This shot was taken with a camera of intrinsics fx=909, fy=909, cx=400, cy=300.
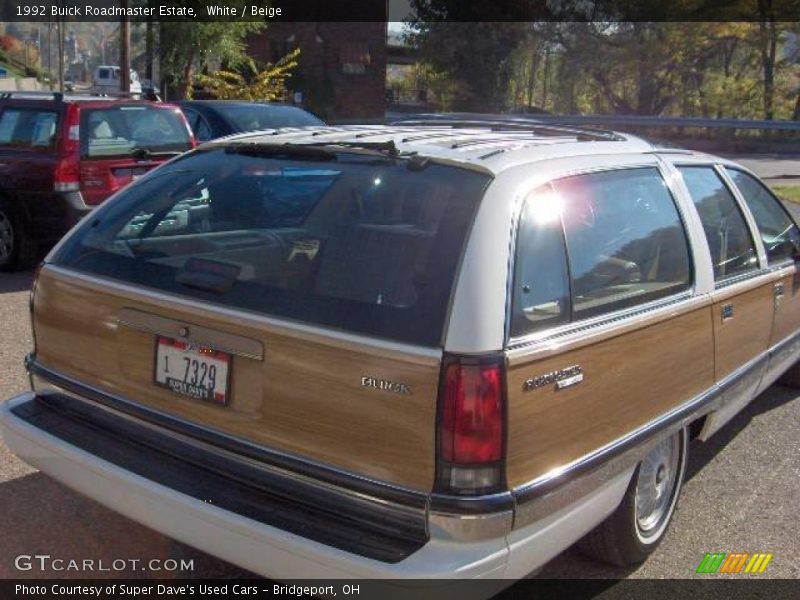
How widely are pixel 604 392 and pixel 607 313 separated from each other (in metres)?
0.28

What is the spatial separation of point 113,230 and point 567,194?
5.72 feet

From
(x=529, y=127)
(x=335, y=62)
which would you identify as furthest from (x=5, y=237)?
(x=335, y=62)

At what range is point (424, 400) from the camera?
8.45 ft

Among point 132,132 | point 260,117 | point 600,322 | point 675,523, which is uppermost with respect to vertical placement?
point 260,117

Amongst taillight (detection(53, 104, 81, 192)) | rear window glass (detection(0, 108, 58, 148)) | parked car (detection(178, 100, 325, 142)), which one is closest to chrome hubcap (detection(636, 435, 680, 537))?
taillight (detection(53, 104, 81, 192))

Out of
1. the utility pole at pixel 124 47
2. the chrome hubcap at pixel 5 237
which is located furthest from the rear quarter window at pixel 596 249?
the utility pole at pixel 124 47

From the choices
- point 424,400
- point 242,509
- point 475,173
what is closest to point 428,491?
point 424,400

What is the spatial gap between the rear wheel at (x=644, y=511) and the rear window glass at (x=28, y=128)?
678 centimetres

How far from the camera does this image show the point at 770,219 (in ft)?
16.5

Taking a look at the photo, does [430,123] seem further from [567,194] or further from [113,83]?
[113,83]

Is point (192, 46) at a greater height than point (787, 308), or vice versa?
point (192, 46)

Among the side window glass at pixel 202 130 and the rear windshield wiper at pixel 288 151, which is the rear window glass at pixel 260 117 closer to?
the side window glass at pixel 202 130

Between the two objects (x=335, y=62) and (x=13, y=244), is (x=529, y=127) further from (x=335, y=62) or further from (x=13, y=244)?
(x=335, y=62)

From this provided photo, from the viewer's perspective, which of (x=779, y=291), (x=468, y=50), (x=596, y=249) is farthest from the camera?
(x=468, y=50)
